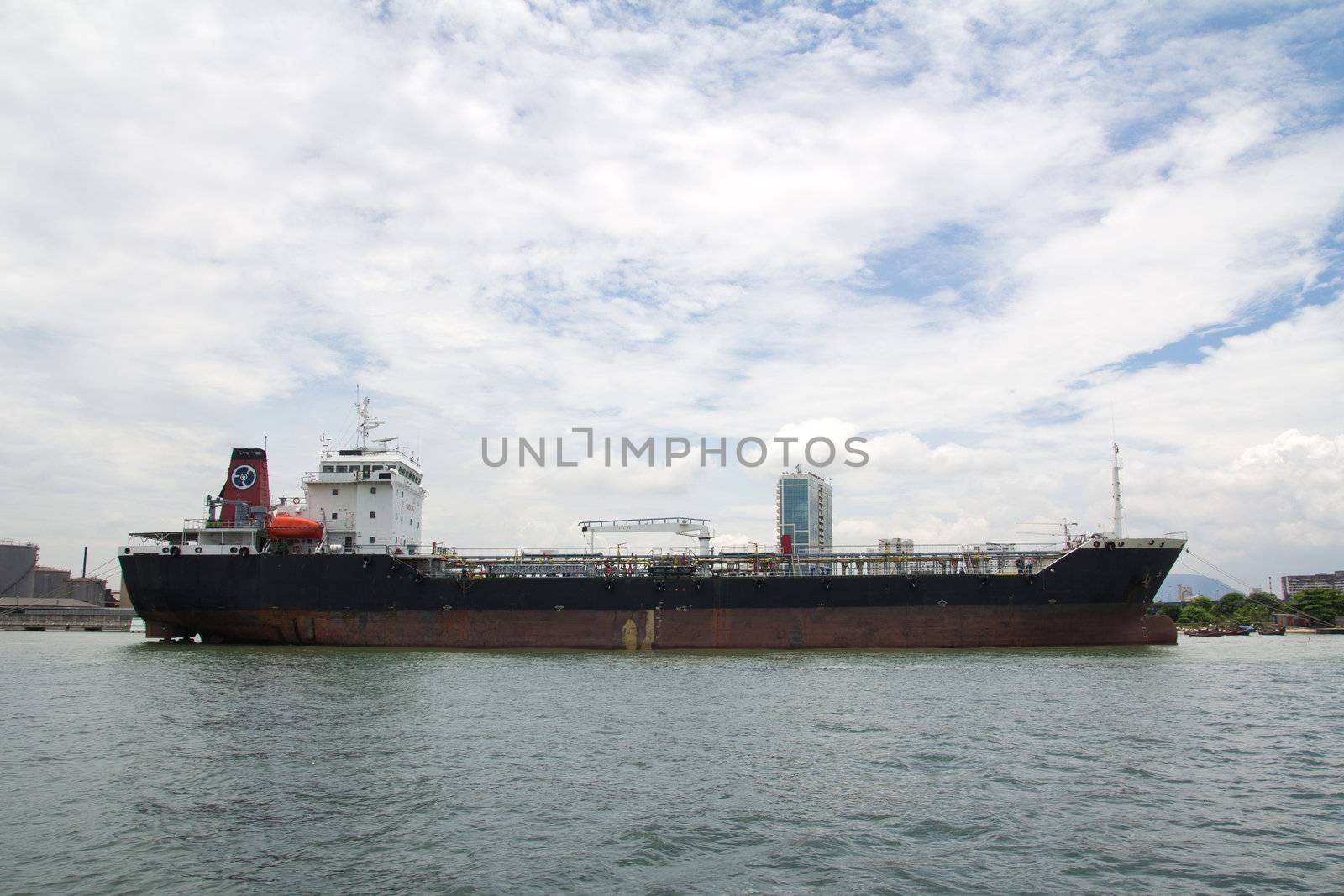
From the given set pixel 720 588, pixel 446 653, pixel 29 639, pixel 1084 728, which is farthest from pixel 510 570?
pixel 29 639

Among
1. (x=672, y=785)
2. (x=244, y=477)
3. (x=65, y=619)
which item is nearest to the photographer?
(x=672, y=785)

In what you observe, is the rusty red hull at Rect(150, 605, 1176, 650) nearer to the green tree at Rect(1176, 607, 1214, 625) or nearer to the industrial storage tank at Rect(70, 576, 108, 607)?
the green tree at Rect(1176, 607, 1214, 625)

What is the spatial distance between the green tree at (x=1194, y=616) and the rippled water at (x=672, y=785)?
223 feet

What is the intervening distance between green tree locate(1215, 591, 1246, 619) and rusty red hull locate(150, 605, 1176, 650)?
6567 cm

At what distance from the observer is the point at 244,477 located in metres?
36.9

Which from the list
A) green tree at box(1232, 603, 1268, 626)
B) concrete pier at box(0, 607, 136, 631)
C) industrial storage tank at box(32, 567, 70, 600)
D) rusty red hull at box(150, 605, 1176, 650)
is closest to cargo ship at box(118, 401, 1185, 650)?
rusty red hull at box(150, 605, 1176, 650)

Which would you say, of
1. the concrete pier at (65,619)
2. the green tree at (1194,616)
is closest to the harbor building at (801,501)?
the green tree at (1194,616)

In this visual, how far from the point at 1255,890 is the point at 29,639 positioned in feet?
201

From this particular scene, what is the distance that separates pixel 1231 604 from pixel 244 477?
3841 inches

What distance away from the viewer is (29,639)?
5100 cm

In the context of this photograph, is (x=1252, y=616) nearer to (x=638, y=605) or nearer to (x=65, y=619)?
(x=638, y=605)

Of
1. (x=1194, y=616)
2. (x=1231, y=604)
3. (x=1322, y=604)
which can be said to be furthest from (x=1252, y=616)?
(x=1231, y=604)

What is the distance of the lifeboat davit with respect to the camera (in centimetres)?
3362

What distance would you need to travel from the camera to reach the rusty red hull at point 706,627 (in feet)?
102
